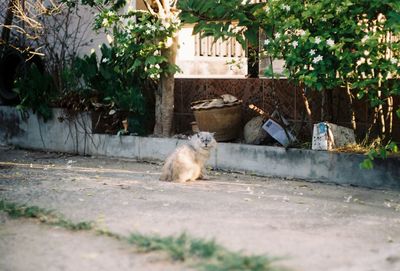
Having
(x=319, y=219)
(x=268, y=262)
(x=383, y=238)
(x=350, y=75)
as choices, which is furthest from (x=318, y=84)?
(x=268, y=262)

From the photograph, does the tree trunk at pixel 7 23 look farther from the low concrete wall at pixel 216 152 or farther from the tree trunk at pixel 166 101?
the tree trunk at pixel 166 101

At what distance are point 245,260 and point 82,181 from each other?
451cm

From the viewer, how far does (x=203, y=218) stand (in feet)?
19.7

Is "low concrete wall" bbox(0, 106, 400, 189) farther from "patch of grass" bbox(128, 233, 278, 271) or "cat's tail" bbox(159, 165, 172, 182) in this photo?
"patch of grass" bbox(128, 233, 278, 271)

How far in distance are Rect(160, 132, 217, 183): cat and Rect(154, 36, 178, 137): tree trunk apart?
2251mm

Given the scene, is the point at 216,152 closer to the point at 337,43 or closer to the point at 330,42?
the point at 330,42

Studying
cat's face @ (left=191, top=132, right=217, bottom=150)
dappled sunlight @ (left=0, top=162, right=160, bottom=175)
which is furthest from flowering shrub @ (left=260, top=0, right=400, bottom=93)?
dappled sunlight @ (left=0, top=162, right=160, bottom=175)

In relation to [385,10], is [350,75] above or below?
below

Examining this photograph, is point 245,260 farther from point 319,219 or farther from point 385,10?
point 385,10

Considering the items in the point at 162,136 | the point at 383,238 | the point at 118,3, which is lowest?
the point at 383,238

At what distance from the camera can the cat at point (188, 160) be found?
820cm

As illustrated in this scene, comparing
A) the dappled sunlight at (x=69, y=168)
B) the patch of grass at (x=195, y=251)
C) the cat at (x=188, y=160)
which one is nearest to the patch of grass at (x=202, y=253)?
the patch of grass at (x=195, y=251)

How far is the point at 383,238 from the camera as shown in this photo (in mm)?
5496

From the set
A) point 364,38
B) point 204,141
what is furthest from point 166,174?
point 364,38
